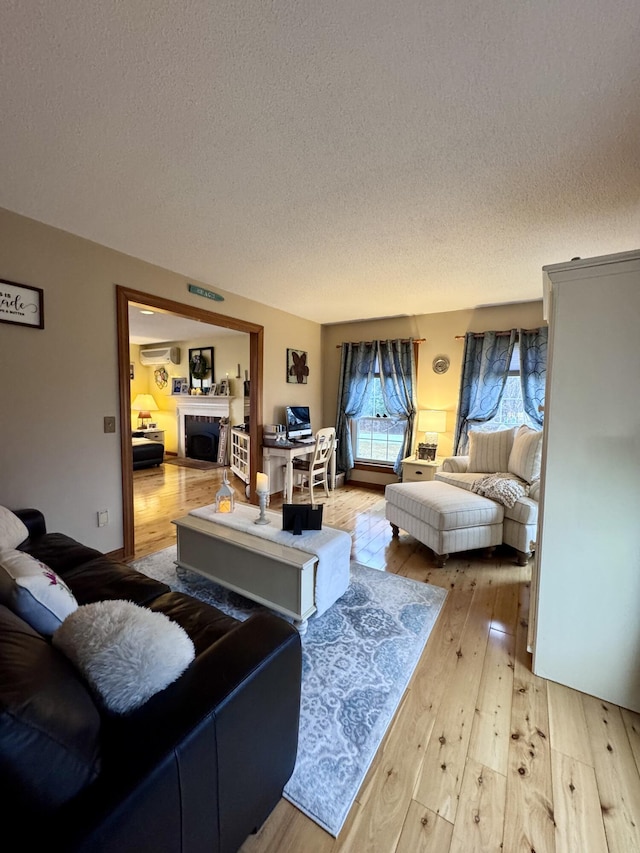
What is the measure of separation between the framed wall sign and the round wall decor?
4.15 meters

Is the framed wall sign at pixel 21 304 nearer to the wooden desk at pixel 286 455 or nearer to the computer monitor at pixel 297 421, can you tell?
the wooden desk at pixel 286 455

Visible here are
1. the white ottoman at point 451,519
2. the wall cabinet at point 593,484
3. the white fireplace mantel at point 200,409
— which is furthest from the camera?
the white fireplace mantel at point 200,409

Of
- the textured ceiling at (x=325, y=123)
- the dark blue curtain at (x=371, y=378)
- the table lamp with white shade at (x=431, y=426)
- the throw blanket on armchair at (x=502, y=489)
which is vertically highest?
the textured ceiling at (x=325, y=123)

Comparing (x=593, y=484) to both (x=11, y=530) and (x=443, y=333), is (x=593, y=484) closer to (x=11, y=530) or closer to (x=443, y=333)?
(x=11, y=530)

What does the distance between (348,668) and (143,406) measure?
7.03m

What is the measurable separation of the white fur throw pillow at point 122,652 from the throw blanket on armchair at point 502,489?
2696 millimetres

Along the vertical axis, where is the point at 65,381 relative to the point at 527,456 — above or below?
above

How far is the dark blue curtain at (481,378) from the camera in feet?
13.8

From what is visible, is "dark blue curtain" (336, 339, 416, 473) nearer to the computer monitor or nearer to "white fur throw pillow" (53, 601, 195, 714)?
the computer monitor

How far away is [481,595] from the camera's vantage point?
2432 mm

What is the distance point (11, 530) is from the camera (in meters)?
1.83

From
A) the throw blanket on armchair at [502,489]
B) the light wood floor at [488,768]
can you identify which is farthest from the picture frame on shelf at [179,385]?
the light wood floor at [488,768]

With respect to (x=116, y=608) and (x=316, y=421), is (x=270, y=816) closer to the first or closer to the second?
(x=116, y=608)

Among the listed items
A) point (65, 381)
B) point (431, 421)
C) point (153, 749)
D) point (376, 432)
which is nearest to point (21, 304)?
point (65, 381)
